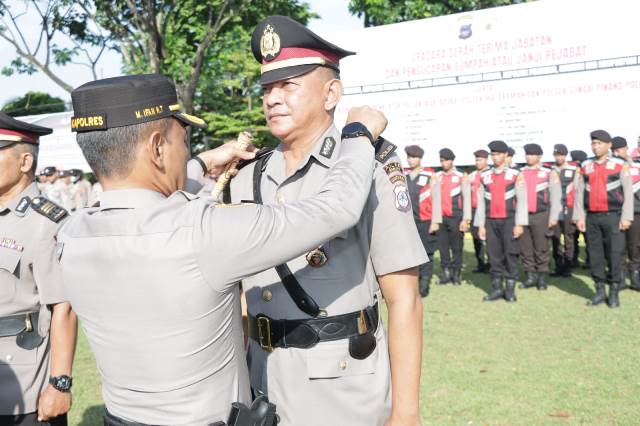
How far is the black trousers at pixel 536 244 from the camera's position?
405 inches

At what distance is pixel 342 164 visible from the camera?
192 centimetres

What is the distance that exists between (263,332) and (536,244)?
8970 mm

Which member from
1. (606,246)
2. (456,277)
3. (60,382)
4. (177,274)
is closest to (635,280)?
(606,246)

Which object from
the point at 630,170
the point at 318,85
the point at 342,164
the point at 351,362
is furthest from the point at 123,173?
the point at 630,170

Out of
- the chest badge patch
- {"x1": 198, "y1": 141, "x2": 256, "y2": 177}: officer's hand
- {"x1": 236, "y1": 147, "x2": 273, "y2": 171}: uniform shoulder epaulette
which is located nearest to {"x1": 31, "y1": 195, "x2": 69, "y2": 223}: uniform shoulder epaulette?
the chest badge patch

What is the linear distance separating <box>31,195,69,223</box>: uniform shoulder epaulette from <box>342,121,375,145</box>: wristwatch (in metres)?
1.65

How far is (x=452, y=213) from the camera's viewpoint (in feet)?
36.4

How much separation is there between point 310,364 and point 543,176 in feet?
30.1

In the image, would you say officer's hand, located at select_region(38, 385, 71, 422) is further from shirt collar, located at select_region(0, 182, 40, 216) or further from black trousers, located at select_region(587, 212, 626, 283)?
black trousers, located at select_region(587, 212, 626, 283)

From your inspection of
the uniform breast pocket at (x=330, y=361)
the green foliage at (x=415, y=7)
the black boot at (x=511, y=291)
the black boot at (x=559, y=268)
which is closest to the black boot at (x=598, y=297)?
the black boot at (x=511, y=291)

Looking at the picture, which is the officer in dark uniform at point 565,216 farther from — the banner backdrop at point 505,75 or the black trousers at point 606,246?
the black trousers at point 606,246

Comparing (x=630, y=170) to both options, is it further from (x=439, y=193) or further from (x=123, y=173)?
(x=123, y=173)

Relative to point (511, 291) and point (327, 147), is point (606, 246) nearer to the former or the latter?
point (511, 291)

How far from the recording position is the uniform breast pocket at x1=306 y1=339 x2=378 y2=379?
2.24 m
